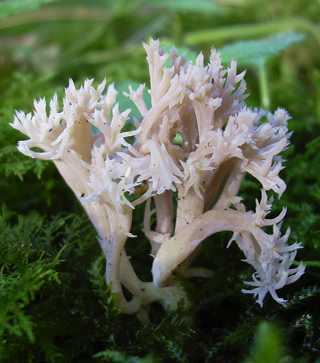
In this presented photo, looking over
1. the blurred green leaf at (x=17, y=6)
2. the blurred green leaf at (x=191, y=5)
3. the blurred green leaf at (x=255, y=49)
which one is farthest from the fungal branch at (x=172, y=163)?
the blurred green leaf at (x=191, y=5)

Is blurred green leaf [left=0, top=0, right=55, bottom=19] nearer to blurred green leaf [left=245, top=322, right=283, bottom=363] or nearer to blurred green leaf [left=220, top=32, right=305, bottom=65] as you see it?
blurred green leaf [left=220, top=32, right=305, bottom=65]

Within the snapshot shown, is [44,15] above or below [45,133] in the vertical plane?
above

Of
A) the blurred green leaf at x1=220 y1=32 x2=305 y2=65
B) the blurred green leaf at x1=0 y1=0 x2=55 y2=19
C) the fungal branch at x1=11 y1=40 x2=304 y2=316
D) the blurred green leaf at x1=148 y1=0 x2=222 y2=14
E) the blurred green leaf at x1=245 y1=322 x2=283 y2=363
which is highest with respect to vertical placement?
the blurred green leaf at x1=148 y1=0 x2=222 y2=14

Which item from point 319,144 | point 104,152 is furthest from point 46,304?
point 319,144

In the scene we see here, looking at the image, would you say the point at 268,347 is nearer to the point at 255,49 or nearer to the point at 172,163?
the point at 172,163

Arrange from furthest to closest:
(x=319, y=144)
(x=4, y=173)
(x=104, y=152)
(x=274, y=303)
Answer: (x=319, y=144) → (x=4, y=173) → (x=274, y=303) → (x=104, y=152)

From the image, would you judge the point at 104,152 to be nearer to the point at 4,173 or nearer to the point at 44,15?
the point at 4,173

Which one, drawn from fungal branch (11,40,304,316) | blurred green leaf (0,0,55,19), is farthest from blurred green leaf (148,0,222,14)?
fungal branch (11,40,304,316)

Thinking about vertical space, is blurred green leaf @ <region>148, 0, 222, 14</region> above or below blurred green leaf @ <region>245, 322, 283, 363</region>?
above
